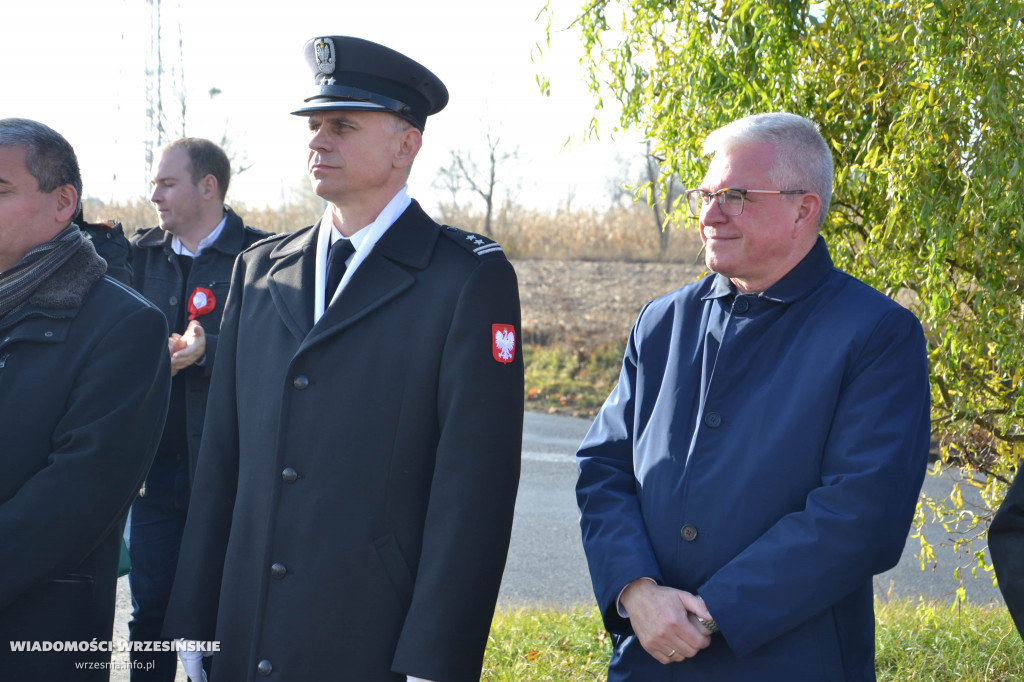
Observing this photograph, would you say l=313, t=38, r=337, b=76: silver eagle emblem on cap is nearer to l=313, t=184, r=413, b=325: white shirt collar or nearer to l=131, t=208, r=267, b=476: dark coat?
l=313, t=184, r=413, b=325: white shirt collar

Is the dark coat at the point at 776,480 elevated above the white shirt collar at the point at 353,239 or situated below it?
below

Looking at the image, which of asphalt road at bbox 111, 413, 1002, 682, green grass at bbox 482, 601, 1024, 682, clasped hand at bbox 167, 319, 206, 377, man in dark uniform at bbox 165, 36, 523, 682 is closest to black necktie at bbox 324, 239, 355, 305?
man in dark uniform at bbox 165, 36, 523, 682

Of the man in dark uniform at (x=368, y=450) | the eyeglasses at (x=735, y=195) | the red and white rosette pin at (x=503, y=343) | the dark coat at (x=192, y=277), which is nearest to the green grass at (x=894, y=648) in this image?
the dark coat at (x=192, y=277)

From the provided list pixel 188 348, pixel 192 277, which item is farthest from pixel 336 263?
pixel 192 277

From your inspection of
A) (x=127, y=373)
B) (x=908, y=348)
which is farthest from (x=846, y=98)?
(x=127, y=373)

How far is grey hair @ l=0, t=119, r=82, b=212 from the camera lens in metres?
2.73

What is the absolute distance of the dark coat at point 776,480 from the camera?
222cm

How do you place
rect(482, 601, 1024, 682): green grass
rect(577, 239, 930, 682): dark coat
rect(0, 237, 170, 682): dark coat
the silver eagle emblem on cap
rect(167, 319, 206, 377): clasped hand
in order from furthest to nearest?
rect(482, 601, 1024, 682): green grass
rect(167, 319, 206, 377): clasped hand
the silver eagle emblem on cap
rect(0, 237, 170, 682): dark coat
rect(577, 239, 930, 682): dark coat

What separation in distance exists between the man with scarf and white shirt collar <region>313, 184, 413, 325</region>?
532 millimetres

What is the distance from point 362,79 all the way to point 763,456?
1.44 metres

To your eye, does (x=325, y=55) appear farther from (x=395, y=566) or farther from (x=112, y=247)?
(x=112, y=247)

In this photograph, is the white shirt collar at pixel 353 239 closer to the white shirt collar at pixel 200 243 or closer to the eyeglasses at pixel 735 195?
the eyeglasses at pixel 735 195

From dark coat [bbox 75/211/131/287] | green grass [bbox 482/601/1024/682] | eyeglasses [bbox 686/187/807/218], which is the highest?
eyeglasses [bbox 686/187/807/218]

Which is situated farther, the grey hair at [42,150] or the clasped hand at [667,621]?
the grey hair at [42,150]
